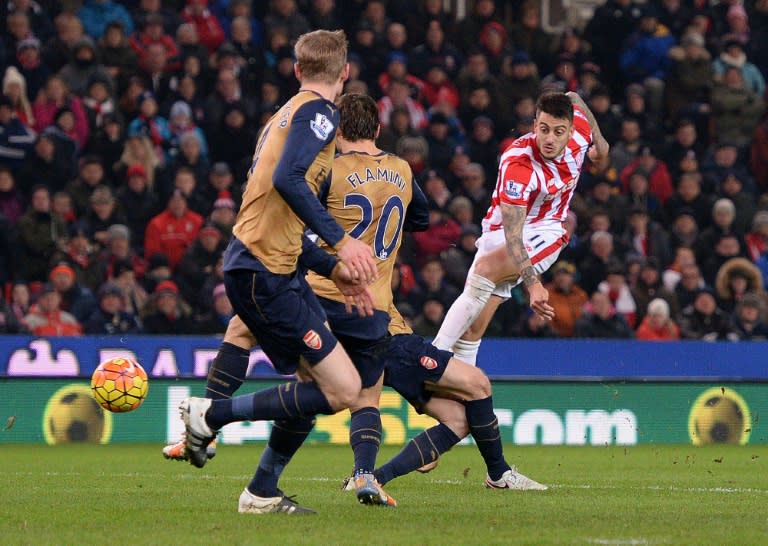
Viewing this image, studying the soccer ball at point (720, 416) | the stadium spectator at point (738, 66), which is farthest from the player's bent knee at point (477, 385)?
the stadium spectator at point (738, 66)

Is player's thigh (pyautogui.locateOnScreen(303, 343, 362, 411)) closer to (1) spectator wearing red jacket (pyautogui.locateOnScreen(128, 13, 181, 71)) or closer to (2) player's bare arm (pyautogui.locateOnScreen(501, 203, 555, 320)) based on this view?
(2) player's bare arm (pyautogui.locateOnScreen(501, 203, 555, 320))

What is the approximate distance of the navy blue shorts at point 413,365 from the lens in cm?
809

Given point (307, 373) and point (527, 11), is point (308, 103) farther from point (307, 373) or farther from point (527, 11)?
point (527, 11)

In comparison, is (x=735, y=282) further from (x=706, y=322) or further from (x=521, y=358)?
(x=521, y=358)

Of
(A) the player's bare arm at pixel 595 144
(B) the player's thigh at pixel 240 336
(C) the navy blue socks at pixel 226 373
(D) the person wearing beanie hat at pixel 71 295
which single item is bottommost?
(D) the person wearing beanie hat at pixel 71 295

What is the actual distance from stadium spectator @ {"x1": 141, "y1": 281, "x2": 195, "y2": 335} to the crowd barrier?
705mm

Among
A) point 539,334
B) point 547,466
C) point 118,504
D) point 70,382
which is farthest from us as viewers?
point 539,334

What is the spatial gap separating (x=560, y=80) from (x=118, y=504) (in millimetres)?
13215

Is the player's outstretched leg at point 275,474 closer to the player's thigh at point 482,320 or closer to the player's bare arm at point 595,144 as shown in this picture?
the player's thigh at point 482,320

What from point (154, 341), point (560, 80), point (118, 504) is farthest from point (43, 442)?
point (560, 80)

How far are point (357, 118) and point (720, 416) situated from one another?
7.46m

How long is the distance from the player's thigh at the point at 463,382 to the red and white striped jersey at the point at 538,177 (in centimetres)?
147

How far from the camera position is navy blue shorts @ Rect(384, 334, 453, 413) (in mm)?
8092

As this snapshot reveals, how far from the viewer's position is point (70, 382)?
43.8ft
